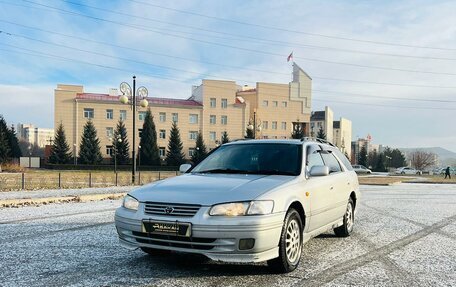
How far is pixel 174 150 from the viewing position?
3105 inches

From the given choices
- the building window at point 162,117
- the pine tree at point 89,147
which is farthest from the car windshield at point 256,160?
the building window at point 162,117

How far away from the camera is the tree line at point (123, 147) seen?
241 feet

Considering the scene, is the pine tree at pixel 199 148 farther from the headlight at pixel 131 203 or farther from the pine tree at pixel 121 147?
the headlight at pixel 131 203

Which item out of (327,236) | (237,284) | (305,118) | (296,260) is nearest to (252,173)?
(296,260)

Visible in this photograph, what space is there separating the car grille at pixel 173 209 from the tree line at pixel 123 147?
216 feet

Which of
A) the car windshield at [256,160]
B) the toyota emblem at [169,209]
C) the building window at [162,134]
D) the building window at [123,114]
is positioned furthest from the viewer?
the building window at [162,134]

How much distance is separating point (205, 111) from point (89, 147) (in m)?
22.9

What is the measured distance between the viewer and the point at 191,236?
455cm

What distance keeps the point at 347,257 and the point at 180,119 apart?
78.6m

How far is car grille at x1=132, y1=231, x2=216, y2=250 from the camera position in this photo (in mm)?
4566

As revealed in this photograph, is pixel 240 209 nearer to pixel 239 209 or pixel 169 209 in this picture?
pixel 239 209

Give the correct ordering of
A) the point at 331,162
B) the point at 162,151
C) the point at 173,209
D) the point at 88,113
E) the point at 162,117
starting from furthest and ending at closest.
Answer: the point at 162,151
the point at 162,117
the point at 88,113
the point at 331,162
the point at 173,209

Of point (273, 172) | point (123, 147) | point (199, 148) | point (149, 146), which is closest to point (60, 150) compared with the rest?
point (123, 147)

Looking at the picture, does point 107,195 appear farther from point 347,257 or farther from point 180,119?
point 180,119
